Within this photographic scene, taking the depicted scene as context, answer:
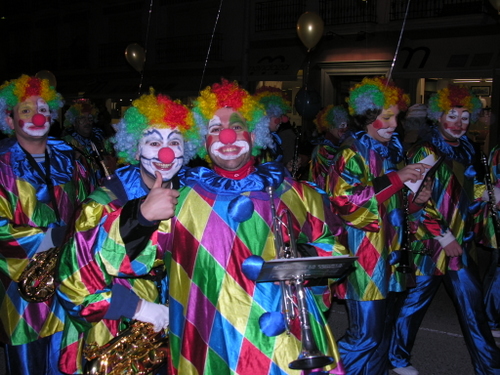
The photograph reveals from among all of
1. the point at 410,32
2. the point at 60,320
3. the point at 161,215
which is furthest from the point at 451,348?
the point at 410,32

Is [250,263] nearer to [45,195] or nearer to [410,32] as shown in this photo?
[45,195]

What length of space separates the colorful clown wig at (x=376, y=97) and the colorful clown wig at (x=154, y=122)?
164cm

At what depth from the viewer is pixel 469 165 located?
15.0ft

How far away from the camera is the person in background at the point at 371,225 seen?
12.6 feet

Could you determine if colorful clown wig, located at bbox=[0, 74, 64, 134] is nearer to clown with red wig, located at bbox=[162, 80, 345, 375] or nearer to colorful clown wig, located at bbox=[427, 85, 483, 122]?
clown with red wig, located at bbox=[162, 80, 345, 375]

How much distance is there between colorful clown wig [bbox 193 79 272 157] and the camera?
294 centimetres

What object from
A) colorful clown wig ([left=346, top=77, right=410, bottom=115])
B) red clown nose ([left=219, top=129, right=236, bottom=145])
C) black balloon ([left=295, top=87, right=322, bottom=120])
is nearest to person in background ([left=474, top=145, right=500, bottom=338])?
colorful clown wig ([left=346, top=77, right=410, bottom=115])

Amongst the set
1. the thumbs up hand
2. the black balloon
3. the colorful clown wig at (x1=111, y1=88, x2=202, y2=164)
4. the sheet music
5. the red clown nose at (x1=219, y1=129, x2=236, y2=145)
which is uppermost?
the black balloon

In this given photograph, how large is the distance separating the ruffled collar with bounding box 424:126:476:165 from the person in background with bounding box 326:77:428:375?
0.48m

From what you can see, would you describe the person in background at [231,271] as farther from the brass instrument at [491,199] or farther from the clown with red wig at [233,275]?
the brass instrument at [491,199]

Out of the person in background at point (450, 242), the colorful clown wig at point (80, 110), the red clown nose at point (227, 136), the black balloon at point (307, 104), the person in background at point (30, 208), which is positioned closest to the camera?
the red clown nose at point (227, 136)

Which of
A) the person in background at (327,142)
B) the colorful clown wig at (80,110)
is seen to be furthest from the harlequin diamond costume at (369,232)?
the colorful clown wig at (80,110)

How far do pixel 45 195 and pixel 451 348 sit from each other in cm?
364

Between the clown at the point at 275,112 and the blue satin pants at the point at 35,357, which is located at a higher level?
the clown at the point at 275,112
